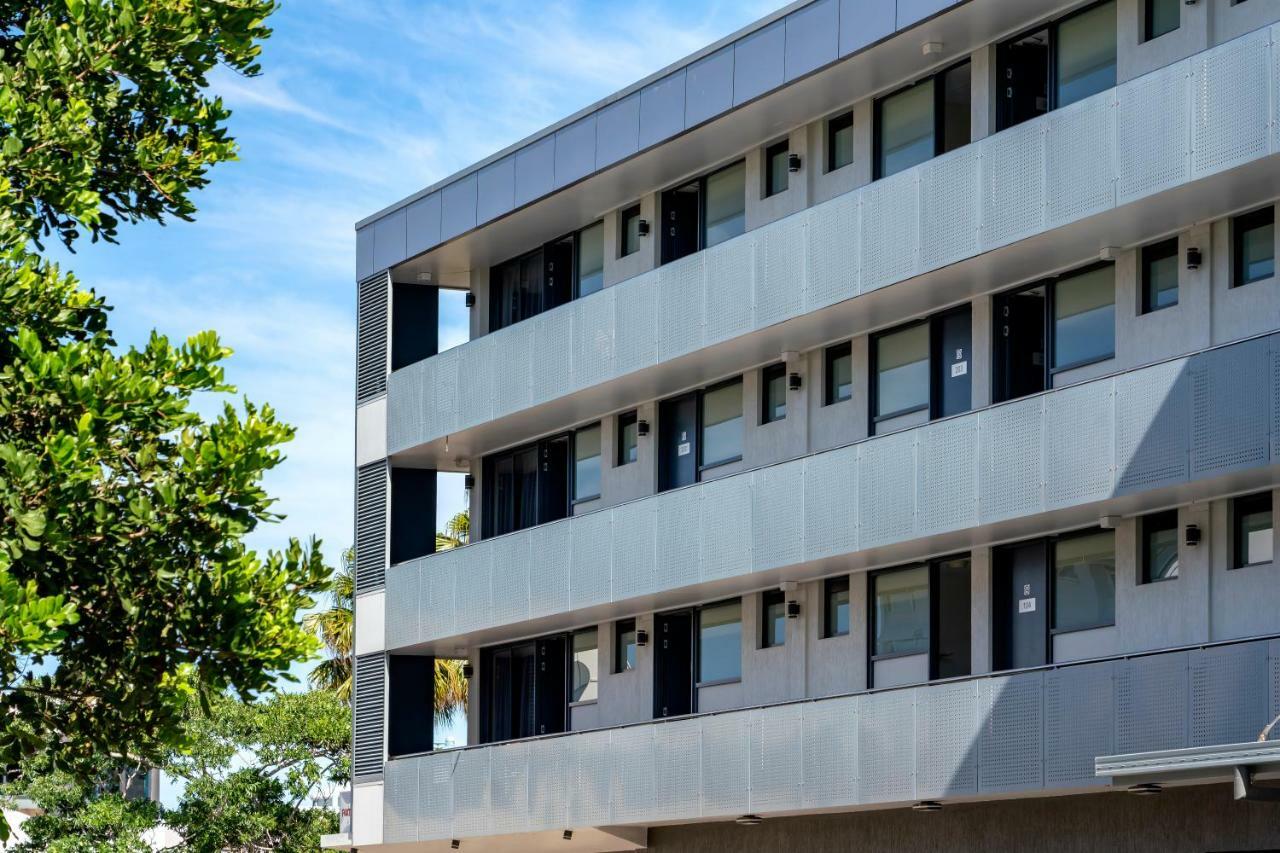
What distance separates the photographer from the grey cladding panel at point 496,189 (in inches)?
1369

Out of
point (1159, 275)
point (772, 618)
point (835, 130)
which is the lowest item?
point (772, 618)

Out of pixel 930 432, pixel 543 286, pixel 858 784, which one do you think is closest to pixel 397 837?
pixel 543 286

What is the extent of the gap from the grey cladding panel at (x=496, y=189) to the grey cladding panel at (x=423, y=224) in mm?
1313

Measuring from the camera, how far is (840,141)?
97.5ft

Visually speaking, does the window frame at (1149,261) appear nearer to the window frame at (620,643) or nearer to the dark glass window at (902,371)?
the dark glass window at (902,371)

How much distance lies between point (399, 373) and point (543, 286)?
3.11 meters

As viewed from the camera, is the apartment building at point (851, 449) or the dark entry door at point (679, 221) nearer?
the apartment building at point (851, 449)

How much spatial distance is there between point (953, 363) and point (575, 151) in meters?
8.16

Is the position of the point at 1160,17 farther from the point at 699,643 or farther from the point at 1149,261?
the point at 699,643

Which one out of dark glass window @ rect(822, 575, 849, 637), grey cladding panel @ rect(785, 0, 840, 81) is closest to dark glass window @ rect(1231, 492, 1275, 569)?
dark glass window @ rect(822, 575, 849, 637)

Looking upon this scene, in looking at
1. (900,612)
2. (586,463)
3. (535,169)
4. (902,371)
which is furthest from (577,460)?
(900,612)

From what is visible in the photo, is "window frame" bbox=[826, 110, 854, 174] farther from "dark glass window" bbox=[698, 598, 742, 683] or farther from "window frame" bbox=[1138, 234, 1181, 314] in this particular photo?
"dark glass window" bbox=[698, 598, 742, 683]

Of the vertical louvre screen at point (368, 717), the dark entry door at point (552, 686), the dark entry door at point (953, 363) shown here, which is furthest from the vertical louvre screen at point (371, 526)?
the dark entry door at point (953, 363)

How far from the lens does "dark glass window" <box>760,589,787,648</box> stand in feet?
99.1
